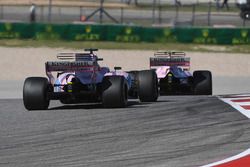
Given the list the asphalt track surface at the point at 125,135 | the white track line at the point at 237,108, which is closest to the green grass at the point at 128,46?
the white track line at the point at 237,108

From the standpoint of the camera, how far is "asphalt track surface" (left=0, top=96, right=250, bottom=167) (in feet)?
37.9

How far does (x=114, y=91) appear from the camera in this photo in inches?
679

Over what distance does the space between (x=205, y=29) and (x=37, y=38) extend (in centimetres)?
780

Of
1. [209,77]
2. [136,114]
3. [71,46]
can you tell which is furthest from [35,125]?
[71,46]

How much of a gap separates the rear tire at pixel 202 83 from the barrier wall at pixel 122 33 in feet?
60.5

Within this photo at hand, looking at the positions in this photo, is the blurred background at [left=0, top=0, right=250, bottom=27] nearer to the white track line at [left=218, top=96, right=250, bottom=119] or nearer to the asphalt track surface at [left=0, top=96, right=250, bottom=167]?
the white track line at [left=218, top=96, right=250, bottom=119]

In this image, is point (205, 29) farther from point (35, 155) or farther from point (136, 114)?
point (35, 155)

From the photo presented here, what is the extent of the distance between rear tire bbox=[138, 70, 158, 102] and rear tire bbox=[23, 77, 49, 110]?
220 centimetres

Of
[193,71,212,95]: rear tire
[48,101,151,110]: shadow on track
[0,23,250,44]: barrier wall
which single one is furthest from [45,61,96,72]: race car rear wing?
[0,23,250,44]: barrier wall

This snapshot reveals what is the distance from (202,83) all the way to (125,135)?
25.1ft

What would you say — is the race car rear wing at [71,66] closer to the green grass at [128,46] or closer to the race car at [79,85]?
the race car at [79,85]

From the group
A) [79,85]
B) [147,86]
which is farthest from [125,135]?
[147,86]

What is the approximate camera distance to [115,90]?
17219 mm

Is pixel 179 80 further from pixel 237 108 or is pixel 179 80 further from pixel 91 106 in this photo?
pixel 237 108
